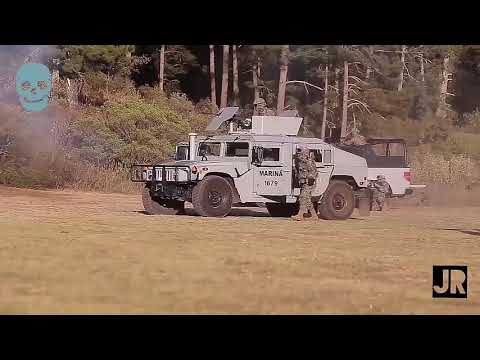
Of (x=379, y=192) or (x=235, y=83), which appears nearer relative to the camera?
(x=379, y=192)

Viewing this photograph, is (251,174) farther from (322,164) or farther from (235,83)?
(235,83)

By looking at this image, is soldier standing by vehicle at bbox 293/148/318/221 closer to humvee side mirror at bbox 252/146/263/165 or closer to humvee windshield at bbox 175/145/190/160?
humvee side mirror at bbox 252/146/263/165

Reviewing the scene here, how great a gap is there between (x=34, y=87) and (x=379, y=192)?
10194mm

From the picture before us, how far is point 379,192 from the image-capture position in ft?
61.5

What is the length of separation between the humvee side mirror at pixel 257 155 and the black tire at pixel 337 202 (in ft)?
5.00

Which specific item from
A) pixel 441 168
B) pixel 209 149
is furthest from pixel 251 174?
pixel 441 168

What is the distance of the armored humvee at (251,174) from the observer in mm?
15508

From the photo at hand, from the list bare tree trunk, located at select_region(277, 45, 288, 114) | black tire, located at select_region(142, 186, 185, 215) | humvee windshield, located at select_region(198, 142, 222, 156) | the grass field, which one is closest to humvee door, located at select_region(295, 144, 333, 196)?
the grass field

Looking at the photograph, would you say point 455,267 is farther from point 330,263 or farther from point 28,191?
point 28,191

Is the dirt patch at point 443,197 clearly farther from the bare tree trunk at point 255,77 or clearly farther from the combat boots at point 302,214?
the bare tree trunk at point 255,77

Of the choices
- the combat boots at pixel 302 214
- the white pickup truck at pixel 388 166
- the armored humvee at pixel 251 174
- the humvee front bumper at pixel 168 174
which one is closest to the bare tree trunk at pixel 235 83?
the white pickup truck at pixel 388 166

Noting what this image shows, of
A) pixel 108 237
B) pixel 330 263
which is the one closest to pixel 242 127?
pixel 108 237

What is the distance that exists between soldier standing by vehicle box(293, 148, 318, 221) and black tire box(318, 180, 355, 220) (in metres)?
0.51
